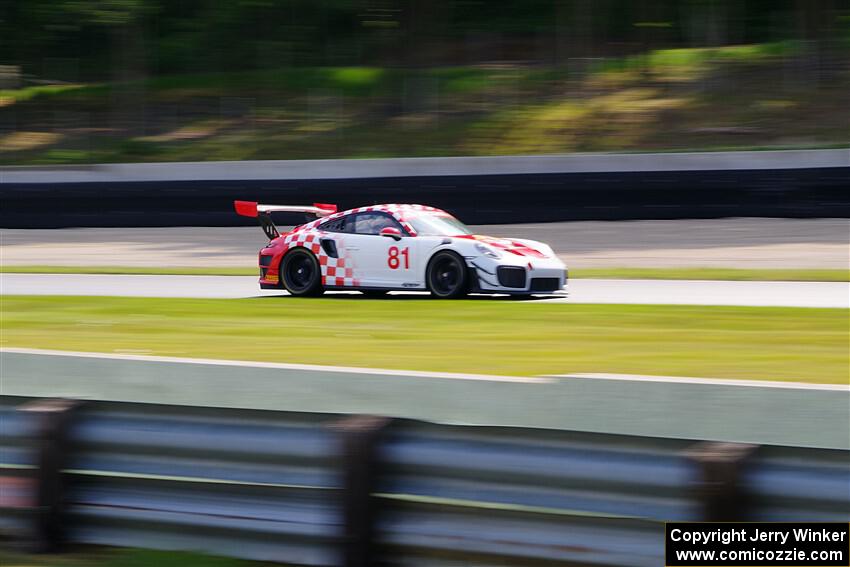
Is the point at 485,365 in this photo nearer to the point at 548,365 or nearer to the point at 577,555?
the point at 548,365

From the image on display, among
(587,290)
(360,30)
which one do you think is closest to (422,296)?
(587,290)

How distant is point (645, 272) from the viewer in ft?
48.5

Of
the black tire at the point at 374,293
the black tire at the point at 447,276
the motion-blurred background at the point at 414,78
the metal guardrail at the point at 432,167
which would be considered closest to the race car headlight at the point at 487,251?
the black tire at the point at 447,276

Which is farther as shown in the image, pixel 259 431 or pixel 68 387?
pixel 68 387

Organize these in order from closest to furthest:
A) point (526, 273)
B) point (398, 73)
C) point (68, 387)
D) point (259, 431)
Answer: point (259, 431) → point (68, 387) → point (526, 273) → point (398, 73)

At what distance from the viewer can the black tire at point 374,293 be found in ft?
41.8

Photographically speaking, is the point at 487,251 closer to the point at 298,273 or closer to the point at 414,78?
the point at 298,273

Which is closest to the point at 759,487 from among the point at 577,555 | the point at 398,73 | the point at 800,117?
the point at 577,555

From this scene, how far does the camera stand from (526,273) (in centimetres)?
1176

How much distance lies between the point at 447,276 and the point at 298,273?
196 cm

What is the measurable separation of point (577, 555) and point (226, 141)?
1077 inches

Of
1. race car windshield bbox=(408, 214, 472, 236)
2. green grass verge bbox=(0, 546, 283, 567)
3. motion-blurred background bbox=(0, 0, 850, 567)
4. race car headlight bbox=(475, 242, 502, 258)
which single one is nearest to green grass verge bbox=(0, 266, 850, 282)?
motion-blurred background bbox=(0, 0, 850, 567)

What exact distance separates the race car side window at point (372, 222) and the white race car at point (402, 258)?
0.4 inches

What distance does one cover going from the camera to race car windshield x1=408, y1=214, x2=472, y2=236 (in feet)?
40.7
